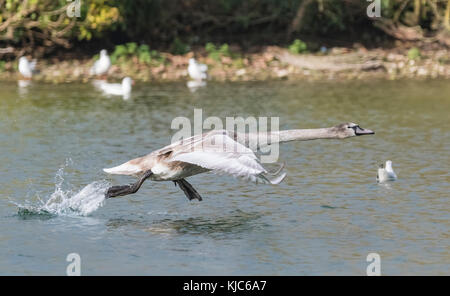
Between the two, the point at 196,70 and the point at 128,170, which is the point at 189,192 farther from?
the point at 196,70

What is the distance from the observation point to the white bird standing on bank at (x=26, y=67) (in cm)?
2659

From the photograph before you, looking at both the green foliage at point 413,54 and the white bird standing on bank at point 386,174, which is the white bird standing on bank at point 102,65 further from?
the white bird standing on bank at point 386,174

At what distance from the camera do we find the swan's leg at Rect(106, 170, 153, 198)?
1320 cm

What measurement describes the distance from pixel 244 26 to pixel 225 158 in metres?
19.3

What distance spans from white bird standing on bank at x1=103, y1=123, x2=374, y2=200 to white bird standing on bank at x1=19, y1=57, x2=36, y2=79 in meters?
13.7

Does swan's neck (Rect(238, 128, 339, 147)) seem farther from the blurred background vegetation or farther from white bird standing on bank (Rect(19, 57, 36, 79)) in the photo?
the blurred background vegetation

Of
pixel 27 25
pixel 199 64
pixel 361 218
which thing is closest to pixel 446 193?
pixel 361 218

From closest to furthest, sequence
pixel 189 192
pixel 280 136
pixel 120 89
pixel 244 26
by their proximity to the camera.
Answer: pixel 280 136, pixel 189 192, pixel 120 89, pixel 244 26

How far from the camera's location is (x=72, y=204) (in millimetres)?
13945

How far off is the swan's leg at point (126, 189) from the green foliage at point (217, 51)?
15830mm

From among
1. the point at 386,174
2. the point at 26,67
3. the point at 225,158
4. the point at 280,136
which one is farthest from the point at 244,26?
the point at 225,158

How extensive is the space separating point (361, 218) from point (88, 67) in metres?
16.2

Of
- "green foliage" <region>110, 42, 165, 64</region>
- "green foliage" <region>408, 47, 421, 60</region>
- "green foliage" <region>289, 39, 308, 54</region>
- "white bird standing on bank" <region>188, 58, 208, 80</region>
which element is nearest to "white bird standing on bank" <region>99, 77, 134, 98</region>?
"white bird standing on bank" <region>188, 58, 208, 80</region>
